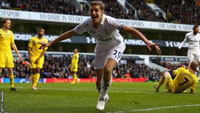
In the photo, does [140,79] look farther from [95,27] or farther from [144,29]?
[95,27]

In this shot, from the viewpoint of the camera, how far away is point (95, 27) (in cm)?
730

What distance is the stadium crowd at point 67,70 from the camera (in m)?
34.1

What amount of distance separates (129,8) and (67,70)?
2024 centimetres

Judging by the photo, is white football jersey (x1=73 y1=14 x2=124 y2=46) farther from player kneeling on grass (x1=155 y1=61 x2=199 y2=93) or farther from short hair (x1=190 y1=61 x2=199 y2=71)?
short hair (x1=190 y1=61 x2=199 y2=71)

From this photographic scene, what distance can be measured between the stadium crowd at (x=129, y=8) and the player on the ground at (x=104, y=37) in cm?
3384

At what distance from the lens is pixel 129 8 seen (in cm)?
5472

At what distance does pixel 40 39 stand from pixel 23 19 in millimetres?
29196

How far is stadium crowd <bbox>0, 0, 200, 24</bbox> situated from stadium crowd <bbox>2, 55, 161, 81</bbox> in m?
6.45

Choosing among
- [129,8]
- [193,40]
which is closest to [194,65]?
[193,40]

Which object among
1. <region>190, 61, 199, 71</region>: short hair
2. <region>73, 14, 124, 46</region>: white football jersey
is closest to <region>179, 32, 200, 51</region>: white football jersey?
<region>190, 61, 199, 71</region>: short hair

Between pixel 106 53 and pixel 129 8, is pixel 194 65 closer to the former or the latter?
pixel 106 53

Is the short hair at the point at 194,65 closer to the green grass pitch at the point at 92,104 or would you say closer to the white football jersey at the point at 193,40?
the green grass pitch at the point at 92,104

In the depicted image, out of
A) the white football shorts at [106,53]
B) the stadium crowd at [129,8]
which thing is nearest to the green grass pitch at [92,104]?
the white football shorts at [106,53]

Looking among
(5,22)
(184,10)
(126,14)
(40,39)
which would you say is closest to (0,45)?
(5,22)
